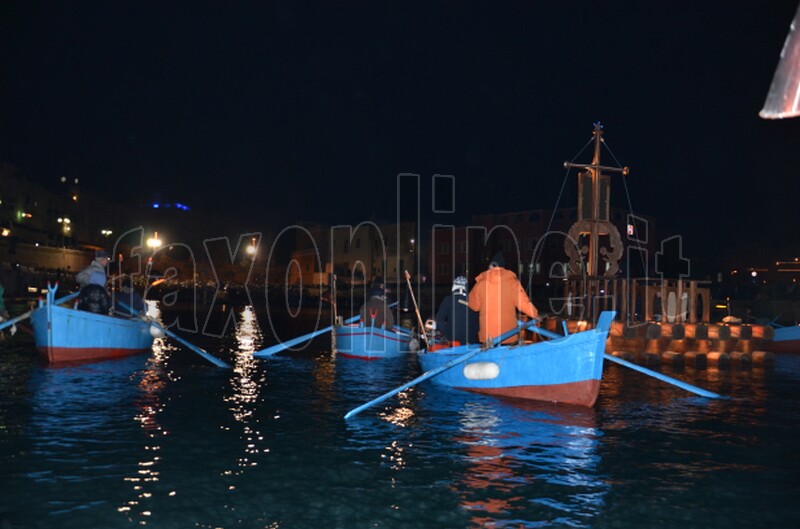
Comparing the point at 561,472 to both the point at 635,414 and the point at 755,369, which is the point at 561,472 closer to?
the point at 635,414

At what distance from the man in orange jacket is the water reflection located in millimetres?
1971

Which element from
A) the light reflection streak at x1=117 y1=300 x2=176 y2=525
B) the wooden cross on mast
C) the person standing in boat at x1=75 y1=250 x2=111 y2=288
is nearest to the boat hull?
the person standing in boat at x1=75 y1=250 x2=111 y2=288

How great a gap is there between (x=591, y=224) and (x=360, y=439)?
15846 millimetres

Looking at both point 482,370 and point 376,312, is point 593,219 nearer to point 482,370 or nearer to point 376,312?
point 376,312

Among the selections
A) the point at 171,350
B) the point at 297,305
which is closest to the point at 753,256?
the point at 297,305

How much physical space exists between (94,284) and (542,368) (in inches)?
551

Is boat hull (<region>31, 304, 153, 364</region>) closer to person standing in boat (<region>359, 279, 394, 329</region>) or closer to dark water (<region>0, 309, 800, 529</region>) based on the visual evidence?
dark water (<region>0, 309, 800, 529</region>)

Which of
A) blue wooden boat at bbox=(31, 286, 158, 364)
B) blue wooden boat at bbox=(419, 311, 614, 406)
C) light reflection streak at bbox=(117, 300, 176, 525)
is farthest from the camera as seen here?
blue wooden boat at bbox=(31, 286, 158, 364)

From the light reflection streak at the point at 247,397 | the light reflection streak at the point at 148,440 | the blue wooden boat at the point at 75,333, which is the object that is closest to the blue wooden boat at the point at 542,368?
the light reflection streak at the point at 247,397

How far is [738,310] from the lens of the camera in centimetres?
4938

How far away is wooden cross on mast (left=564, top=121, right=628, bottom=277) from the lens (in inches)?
930

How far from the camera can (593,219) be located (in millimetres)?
23891

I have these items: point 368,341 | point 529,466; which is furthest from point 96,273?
point 529,466

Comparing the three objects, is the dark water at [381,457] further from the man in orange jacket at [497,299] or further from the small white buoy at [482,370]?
the man in orange jacket at [497,299]
